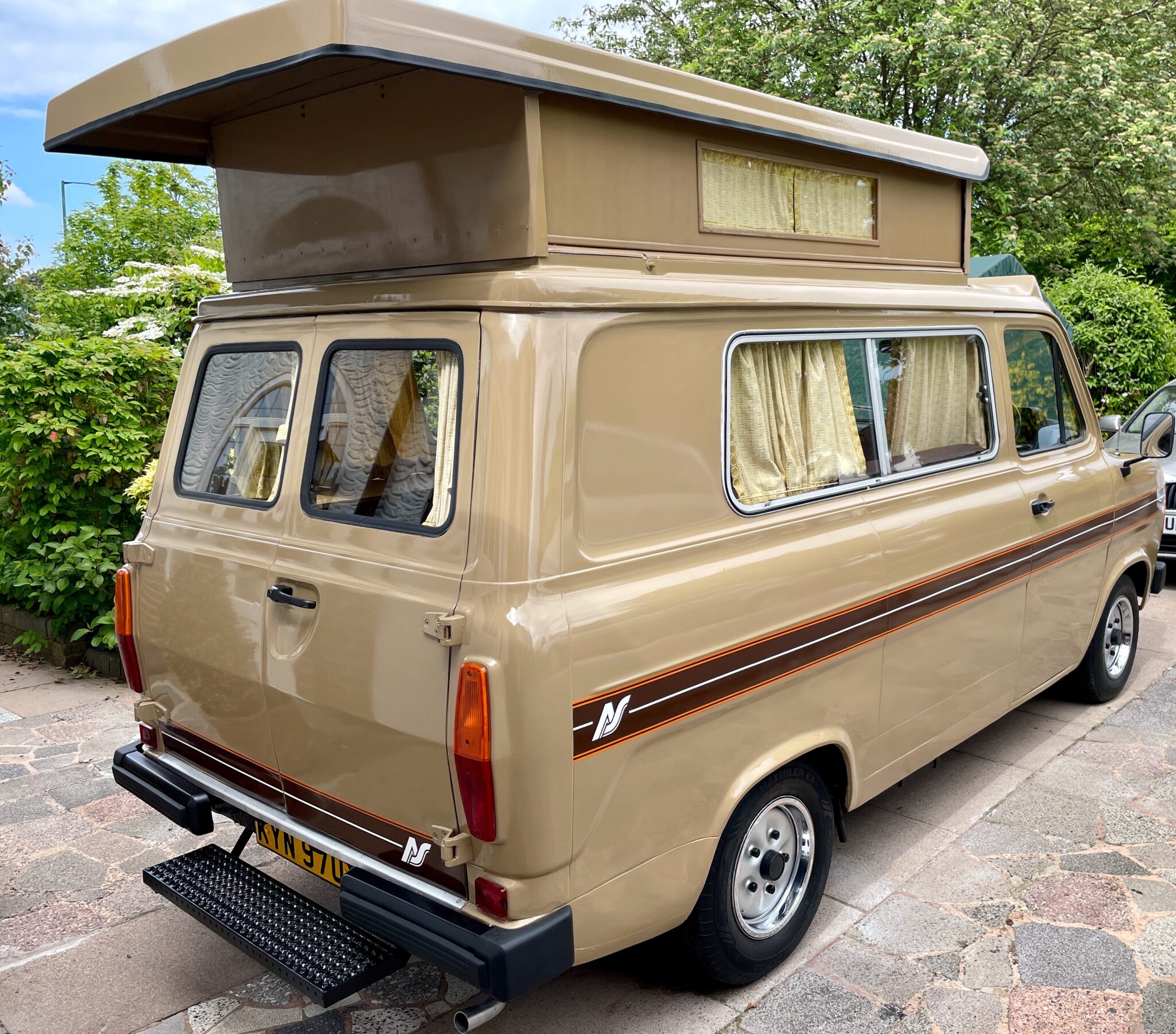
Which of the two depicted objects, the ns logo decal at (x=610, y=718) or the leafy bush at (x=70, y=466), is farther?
the leafy bush at (x=70, y=466)

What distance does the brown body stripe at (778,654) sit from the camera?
104 inches

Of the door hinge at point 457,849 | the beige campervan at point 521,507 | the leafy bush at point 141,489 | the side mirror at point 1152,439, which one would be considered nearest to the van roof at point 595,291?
the beige campervan at point 521,507

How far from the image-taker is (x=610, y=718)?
2637 mm

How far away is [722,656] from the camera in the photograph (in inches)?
116

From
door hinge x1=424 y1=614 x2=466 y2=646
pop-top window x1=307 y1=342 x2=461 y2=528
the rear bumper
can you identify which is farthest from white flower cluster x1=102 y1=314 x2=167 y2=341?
door hinge x1=424 y1=614 x2=466 y2=646

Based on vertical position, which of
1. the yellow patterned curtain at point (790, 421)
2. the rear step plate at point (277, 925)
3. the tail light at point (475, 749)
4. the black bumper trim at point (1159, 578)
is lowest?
the black bumper trim at point (1159, 578)

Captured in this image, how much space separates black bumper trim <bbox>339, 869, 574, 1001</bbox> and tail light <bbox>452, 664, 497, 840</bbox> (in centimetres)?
25

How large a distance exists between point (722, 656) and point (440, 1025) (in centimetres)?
148

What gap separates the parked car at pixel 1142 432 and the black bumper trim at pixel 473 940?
13.5 feet

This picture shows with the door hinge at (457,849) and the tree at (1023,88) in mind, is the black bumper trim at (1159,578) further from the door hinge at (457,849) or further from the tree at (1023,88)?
the tree at (1023,88)

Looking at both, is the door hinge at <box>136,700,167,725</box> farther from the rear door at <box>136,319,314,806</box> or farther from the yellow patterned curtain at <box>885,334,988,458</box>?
the yellow patterned curtain at <box>885,334,988,458</box>

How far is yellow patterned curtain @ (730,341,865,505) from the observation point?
3.19 metres

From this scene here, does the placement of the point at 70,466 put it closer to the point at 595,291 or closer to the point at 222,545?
the point at 222,545

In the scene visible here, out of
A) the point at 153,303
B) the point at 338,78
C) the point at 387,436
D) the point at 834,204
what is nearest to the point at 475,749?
the point at 387,436
